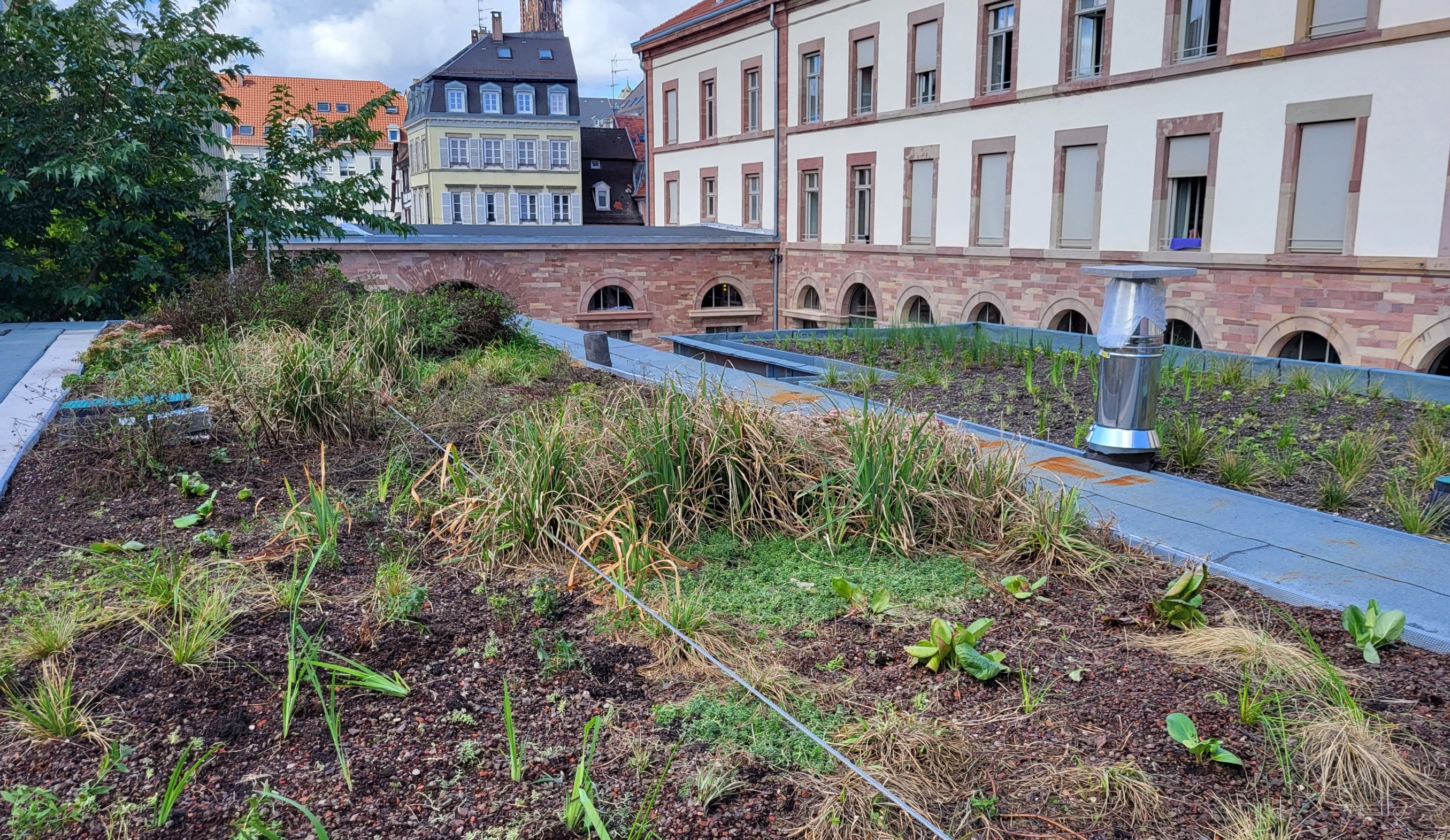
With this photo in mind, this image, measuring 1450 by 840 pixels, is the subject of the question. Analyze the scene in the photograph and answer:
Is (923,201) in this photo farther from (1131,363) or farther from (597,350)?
(1131,363)

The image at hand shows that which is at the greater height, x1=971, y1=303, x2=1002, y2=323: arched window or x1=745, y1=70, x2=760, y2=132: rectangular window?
x1=745, y1=70, x2=760, y2=132: rectangular window

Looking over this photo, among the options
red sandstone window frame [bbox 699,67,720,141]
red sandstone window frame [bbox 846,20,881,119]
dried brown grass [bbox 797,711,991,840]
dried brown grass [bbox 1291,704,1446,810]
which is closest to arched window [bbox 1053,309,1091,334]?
red sandstone window frame [bbox 846,20,881,119]

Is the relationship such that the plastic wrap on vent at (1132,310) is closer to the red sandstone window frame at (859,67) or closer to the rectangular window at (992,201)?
the rectangular window at (992,201)

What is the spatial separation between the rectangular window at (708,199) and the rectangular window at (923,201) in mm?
Answer: 10075

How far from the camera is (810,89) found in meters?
29.5

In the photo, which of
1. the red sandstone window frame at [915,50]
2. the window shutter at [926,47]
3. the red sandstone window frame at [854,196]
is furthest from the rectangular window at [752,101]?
the window shutter at [926,47]

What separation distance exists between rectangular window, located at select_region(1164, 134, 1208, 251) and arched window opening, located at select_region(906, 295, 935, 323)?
290 inches

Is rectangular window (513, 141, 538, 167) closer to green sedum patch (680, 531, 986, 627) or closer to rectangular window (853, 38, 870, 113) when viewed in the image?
rectangular window (853, 38, 870, 113)

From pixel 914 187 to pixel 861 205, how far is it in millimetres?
2385

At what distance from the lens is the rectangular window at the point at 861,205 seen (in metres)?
27.5

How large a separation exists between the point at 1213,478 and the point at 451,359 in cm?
629

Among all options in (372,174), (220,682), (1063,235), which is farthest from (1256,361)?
(1063,235)

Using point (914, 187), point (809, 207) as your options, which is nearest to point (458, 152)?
point (809, 207)

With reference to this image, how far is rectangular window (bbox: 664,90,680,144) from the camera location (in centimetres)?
3622
